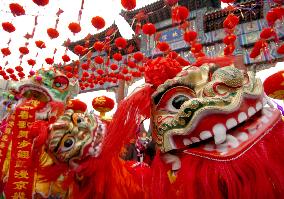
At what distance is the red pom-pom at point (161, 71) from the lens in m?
1.29

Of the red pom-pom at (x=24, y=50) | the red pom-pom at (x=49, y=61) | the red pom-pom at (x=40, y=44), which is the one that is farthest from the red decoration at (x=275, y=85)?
the red pom-pom at (x=49, y=61)

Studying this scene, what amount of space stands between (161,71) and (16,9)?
457cm

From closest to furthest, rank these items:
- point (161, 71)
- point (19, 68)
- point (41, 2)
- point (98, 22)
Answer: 1. point (161, 71)
2. point (41, 2)
3. point (98, 22)
4. point (19, 68)

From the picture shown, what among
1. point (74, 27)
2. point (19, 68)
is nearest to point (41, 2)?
point (74, 27)

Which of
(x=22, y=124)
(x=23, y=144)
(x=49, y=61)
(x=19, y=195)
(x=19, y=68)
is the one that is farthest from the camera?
(x=19, y=68)

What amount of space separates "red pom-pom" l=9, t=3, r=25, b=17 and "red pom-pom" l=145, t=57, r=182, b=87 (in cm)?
447

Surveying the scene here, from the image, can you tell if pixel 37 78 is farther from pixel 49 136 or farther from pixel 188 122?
pixel 188 122

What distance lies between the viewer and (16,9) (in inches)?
195

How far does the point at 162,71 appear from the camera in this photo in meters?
1.30

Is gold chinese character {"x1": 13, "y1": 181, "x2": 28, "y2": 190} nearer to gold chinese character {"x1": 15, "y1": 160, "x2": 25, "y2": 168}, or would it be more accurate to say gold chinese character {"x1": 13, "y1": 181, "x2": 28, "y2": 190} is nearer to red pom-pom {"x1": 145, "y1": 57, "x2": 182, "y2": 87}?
gold chinese character {"x1": 15, "y1": 160, "x2": 25, "y2": 168}

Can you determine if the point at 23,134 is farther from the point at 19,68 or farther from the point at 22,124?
the point at 19,68

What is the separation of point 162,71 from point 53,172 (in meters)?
0.88

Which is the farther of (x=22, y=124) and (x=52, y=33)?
(x=52, y=33)

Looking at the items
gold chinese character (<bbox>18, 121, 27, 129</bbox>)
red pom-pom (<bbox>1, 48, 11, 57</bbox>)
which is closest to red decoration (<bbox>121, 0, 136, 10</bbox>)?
gold chinese character (<bbox>18, 121, 27, 129</bbox>)
